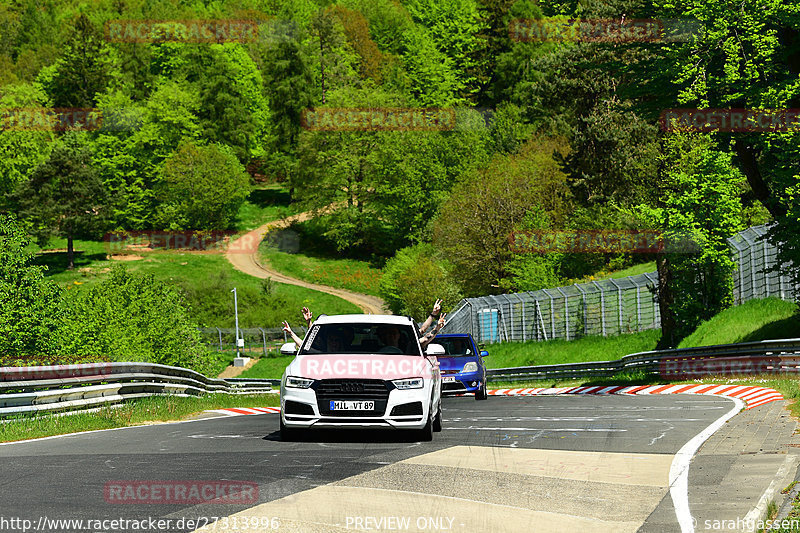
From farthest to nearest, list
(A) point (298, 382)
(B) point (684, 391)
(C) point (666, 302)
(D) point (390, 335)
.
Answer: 1. (C) point (666, 302)
2. (B) point (684, 391)
3. (D) point (390, 335)
4. (A) point (298, 382)

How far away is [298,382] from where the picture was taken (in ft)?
41.5

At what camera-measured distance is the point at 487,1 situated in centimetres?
11681

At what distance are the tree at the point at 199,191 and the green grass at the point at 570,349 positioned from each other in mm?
55063

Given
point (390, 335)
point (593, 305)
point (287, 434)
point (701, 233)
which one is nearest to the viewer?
point (287, 434)

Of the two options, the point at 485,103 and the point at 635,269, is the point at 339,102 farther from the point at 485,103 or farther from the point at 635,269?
the point at 635,269

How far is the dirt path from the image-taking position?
85419mm

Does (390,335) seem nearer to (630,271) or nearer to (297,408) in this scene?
(297,408)

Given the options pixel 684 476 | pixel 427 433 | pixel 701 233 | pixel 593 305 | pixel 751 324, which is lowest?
pixel 593 305

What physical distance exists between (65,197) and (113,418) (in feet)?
270

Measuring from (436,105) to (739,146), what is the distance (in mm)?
81653

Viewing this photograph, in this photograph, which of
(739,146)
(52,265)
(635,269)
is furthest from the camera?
(52,265)

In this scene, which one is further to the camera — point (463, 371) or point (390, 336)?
point (463, 371)

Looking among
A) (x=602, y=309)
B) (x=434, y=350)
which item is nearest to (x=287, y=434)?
(x=434, y=350)

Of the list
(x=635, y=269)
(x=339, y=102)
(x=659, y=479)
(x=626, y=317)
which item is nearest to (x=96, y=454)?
(x=659, y=479)
